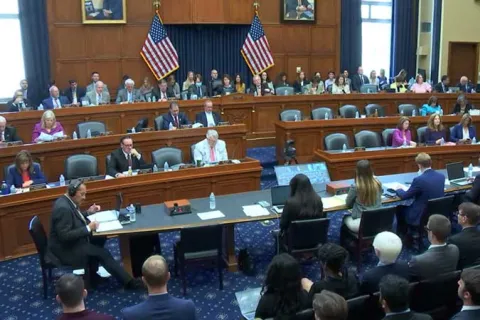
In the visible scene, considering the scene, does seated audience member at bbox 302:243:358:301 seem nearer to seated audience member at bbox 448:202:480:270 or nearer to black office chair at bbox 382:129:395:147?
seated audience member at bbox 448:202:480:270

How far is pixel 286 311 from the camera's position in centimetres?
368

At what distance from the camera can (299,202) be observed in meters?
5.72

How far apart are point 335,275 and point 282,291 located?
1.83 feet

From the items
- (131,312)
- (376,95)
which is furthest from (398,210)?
(376,95)

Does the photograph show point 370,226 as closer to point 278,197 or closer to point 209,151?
point 278,197

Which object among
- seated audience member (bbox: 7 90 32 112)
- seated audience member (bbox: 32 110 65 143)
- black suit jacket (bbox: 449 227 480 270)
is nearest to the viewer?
black suit jacket (bbox: 449 227 480 270)

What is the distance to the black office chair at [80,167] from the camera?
7.82 metres

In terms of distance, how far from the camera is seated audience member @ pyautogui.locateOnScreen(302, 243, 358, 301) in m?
3.99

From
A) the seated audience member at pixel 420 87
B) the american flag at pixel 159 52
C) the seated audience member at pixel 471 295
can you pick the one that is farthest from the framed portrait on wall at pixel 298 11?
the seated audience member at pixel 471 295

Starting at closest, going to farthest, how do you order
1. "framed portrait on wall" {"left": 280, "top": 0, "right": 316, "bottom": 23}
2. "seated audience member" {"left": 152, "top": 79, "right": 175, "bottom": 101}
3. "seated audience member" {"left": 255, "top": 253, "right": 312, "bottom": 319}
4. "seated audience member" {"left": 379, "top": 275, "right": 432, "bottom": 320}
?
"seated audience member" {"left": 379, "top": 275, "right": 432, "bottom": 320} < "seated audience member" {"left": 255, "top": 253, "right": 312, "bottom": 319} < "seated audience member" {"left": 152, "top": 79, "right": 175, "bottom": 101} < "framed portrait on wall" {"left": 280, "top": 0, "right": 316, "bottom": 23}

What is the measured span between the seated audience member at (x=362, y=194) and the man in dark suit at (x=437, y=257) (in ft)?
4.83

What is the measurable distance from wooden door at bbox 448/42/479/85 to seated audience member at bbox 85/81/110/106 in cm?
1159

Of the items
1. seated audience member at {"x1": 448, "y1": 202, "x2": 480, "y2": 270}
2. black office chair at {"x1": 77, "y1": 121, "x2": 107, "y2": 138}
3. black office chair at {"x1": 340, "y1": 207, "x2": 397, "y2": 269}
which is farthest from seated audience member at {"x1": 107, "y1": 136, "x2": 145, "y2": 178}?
seated audience member at {"x1": 448, "y1": 202, "x2": 480, "y2": 270}

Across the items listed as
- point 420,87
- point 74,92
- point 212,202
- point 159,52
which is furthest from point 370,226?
point 159,52
